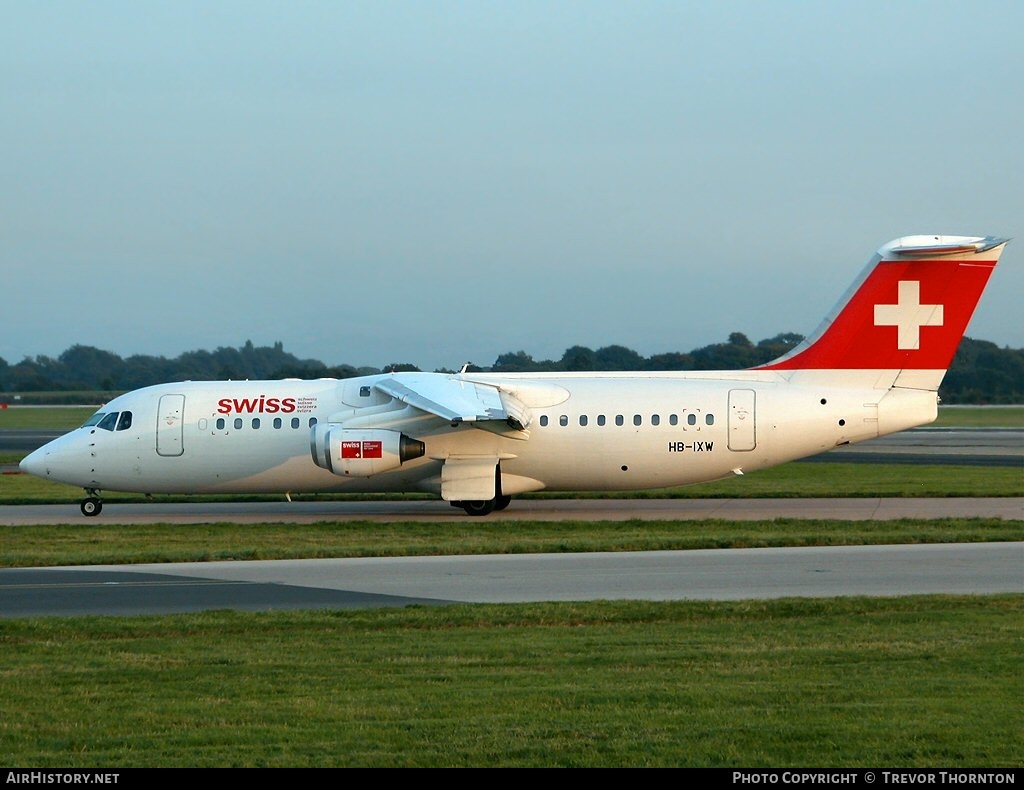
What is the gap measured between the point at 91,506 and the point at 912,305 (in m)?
19.2

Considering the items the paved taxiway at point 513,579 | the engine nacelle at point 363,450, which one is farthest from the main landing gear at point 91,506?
the paved taxiway at point 513,579

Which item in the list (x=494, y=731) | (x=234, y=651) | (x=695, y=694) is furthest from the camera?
(x=234, y=651)

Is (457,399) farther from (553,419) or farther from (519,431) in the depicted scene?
(553,419)

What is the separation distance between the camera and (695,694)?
9734mm

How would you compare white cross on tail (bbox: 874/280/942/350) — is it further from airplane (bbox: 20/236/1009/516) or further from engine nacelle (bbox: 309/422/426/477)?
engine nacelle (bbox: 309/422/426/477)

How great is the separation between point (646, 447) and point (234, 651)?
1579 centimetres

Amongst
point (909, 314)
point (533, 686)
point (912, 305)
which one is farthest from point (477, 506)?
point (533, 686)

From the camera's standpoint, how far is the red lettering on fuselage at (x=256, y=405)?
28312mm

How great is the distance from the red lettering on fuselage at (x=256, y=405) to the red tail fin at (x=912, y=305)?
1221cm

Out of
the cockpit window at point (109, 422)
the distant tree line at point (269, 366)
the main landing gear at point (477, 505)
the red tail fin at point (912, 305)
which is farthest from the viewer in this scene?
the distant tree line at point (269, 366)

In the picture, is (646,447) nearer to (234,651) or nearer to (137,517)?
(137,517)

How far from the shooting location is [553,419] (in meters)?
27.1

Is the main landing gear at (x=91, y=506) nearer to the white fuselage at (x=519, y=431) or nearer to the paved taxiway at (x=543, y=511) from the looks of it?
the paved taxiway at (x=543, y=511)
